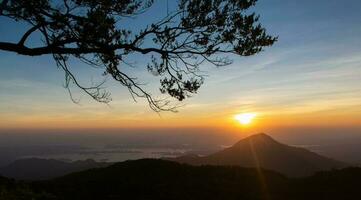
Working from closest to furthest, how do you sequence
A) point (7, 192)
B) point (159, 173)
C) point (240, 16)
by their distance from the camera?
point (7, 192), point (240, 16), point (159, 173)

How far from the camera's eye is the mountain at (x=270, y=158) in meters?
156

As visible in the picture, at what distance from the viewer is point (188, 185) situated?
63.7ft

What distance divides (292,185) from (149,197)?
7.35 metres

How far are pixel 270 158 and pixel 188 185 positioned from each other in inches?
6266

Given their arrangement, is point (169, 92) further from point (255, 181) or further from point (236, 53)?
point (255, 181)

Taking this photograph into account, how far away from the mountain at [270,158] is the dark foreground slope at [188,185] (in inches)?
5024

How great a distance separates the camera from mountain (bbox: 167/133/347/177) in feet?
511

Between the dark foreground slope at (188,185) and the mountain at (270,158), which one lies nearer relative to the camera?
the dark foreground slope at (188,185)

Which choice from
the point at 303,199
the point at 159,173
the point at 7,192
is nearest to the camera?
the point at 7,192

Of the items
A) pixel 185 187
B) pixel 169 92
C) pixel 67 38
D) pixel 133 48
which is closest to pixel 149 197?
pixel 185 187

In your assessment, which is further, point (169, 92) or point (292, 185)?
point (292, 185)

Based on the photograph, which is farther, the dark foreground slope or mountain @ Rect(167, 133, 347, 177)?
mountain @ Rect(167, 133, 347, 177)

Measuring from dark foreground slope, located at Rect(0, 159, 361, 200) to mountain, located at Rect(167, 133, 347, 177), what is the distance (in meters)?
128

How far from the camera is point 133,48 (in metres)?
16.0
